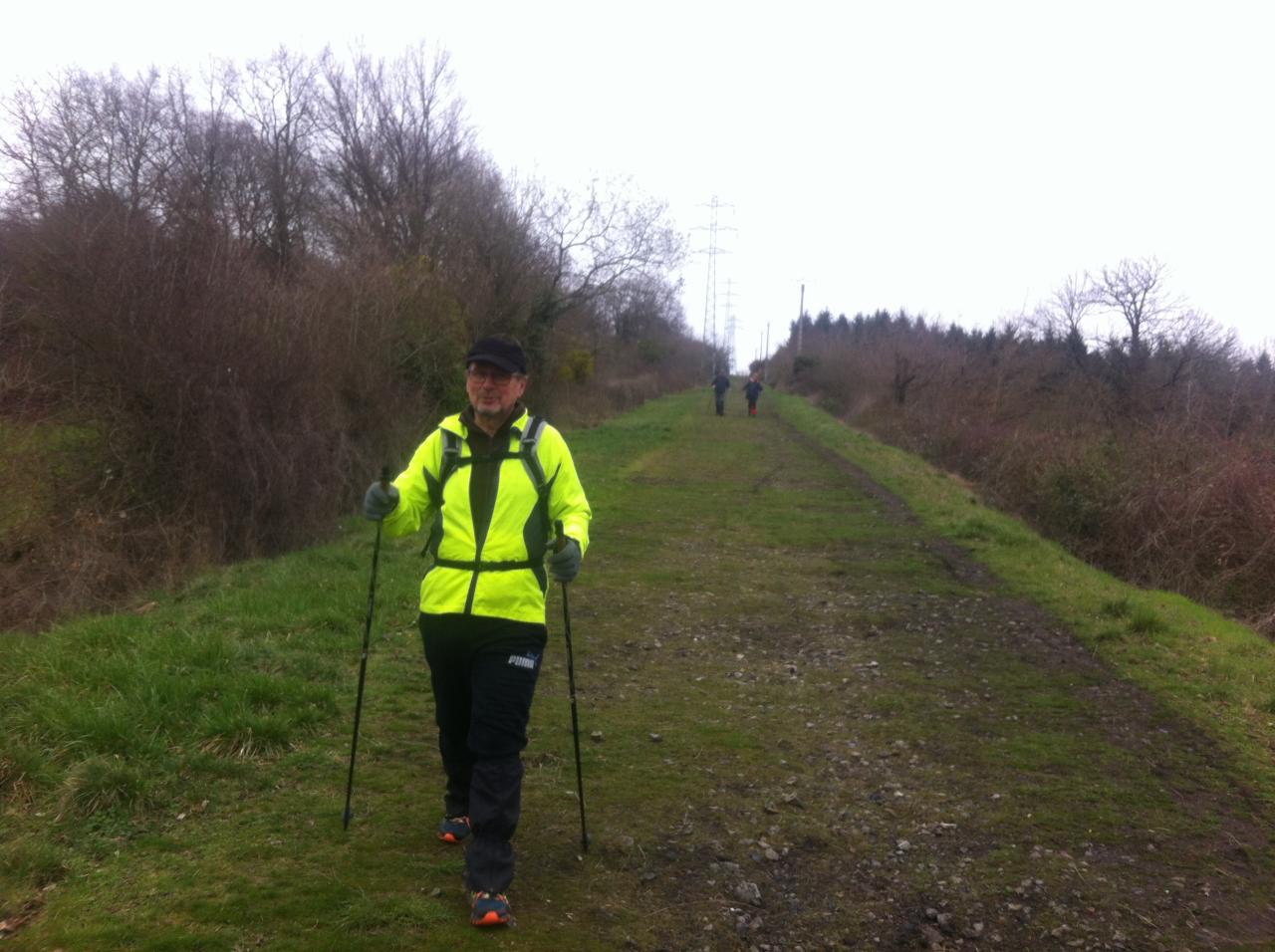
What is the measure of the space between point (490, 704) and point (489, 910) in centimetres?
75

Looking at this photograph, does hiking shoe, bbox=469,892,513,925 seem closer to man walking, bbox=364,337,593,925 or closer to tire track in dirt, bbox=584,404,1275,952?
man walking, bbox=364,337,593,925

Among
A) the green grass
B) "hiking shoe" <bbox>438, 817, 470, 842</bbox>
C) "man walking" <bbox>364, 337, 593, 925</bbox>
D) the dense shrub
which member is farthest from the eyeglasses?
the dense shrub

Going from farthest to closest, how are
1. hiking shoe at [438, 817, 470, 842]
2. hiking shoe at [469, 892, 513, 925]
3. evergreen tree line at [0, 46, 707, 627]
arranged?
1. evergreen tree line at [0, 46, 707, 627]
2. hiking shoe at [438, 817, 470, 842]
3. hiking shoe at [469, 892, 513, 925]

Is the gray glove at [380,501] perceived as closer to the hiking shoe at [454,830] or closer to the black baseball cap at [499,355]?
the black baseball cap at [499,355]

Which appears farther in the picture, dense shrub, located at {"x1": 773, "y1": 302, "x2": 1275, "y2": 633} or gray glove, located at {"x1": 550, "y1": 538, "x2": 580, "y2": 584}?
dense shrub, located at {"x1": 773, "y1": 302, "x2": 1275, "y2": 633}

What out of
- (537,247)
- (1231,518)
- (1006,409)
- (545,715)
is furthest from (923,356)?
(545,715)

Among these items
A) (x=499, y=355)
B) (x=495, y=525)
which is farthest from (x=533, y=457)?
(x=499, y=355)

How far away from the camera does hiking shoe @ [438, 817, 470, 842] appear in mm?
4484

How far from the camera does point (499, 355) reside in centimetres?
427

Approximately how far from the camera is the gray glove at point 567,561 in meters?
4.11

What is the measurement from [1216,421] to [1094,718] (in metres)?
11.7

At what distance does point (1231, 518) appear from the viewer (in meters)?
12.9

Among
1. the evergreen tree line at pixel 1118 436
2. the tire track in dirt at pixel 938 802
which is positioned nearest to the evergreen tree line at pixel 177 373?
the tire track in dirt at pixel 938 802

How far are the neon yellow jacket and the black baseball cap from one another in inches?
9.1
